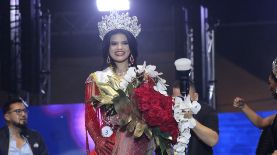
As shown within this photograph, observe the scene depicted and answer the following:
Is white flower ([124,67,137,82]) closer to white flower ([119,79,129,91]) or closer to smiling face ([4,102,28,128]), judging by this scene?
white flower ([119,79,129,91])

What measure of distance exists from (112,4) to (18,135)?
4511 mm

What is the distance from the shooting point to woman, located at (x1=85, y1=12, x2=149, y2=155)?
3.18 m

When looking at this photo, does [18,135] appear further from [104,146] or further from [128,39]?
[104,146]

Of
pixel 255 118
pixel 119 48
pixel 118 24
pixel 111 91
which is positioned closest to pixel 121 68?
pixel 119 48

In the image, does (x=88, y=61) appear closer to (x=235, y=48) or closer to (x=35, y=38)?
(x=235, y=48)

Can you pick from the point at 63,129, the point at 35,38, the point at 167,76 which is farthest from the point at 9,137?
the point at 167,76

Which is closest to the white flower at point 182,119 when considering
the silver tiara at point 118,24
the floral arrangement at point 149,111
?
the floral arrangement at point 149,111

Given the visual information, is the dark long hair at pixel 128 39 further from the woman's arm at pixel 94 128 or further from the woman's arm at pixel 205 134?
the woman's arm at pixel 205 134

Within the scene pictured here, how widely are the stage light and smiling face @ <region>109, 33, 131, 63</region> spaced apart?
618cm

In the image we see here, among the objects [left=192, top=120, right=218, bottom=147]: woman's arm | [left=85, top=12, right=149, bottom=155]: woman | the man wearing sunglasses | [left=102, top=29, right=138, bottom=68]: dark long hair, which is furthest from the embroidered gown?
the man wearing sunglasses

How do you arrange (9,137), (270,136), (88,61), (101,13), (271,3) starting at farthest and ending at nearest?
(88,61)
(271,3)
(101,13)
(9,137)
(270,136)

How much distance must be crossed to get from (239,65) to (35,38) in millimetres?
5604

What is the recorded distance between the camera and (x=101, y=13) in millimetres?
10719

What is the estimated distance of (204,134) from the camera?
346 centimetres
